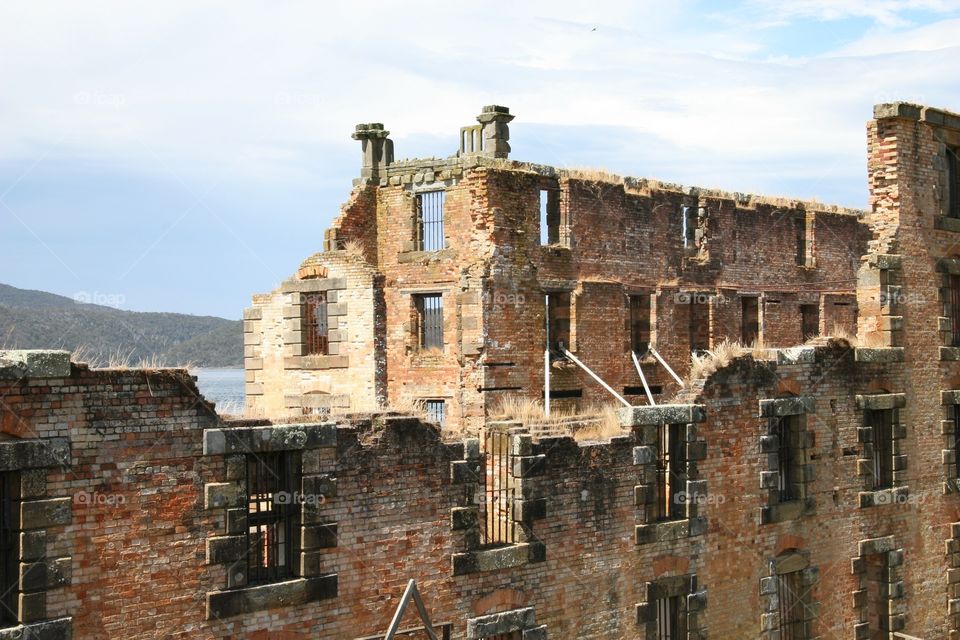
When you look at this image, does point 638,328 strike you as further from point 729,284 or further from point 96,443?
point 96,443

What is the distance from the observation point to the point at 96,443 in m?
13.2

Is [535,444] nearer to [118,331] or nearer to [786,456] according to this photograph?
[786,456]

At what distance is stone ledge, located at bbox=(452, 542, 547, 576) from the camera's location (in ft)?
54.1

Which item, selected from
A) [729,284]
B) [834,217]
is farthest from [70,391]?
[834,217]

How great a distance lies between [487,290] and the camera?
92.6ft

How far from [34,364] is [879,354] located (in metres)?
16.8

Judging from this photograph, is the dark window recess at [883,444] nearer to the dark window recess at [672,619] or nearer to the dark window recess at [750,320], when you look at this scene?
the dark window recess at [672,619]

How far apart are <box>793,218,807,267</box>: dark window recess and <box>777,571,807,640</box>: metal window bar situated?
1584 centimetres

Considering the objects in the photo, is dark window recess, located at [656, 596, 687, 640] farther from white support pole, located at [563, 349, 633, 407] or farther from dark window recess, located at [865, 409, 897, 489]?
white support pole, located at [563, 349, 633, 407]

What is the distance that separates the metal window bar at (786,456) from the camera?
21500mm

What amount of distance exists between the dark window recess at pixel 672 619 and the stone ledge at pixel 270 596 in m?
6.57

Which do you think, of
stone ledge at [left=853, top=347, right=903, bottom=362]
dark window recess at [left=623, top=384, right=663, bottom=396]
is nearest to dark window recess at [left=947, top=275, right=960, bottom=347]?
stone ledge at [left=853, top=347, right=903, bottom=362]

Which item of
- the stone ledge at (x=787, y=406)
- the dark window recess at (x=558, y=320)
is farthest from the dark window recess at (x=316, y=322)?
the stone ledge at (x=787, y=406)

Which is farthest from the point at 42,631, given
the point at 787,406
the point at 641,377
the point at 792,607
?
the point at 641,377
